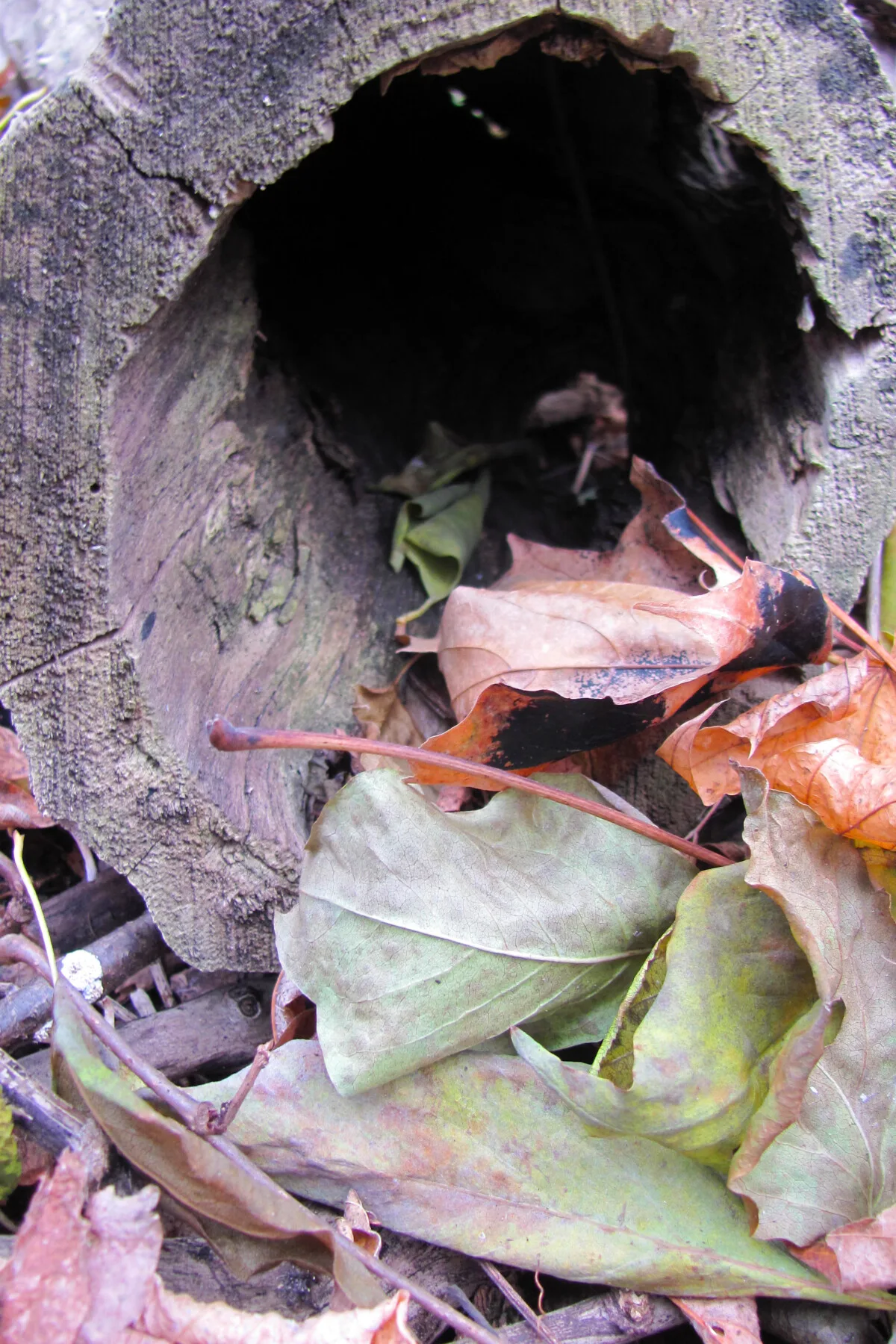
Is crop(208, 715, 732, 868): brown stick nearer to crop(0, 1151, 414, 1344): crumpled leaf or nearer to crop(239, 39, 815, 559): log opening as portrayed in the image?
crop(0, 1151, 414, 1344): crumpled leaf

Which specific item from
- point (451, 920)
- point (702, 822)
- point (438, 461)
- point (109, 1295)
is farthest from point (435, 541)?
point (109, 1295)

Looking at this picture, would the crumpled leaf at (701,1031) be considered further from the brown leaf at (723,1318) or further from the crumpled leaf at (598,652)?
the crumpled leaf at (598,652)

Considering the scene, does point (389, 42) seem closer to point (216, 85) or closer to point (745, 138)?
point (216, 85)

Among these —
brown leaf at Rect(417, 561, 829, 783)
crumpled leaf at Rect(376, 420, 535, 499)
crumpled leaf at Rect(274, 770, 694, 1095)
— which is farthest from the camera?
crumpled leaf at Rect(376, 420, 535, 499)

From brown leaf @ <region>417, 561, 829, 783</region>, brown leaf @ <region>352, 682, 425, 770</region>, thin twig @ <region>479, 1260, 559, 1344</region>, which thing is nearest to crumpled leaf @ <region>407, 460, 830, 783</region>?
brown leaf @ <region>417, 561, 829, 783</region>

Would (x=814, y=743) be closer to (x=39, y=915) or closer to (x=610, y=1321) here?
(x=610, y=1321)

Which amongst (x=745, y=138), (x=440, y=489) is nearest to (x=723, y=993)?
(x=745, y=138)

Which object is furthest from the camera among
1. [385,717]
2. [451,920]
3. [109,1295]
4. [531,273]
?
[531,273]
